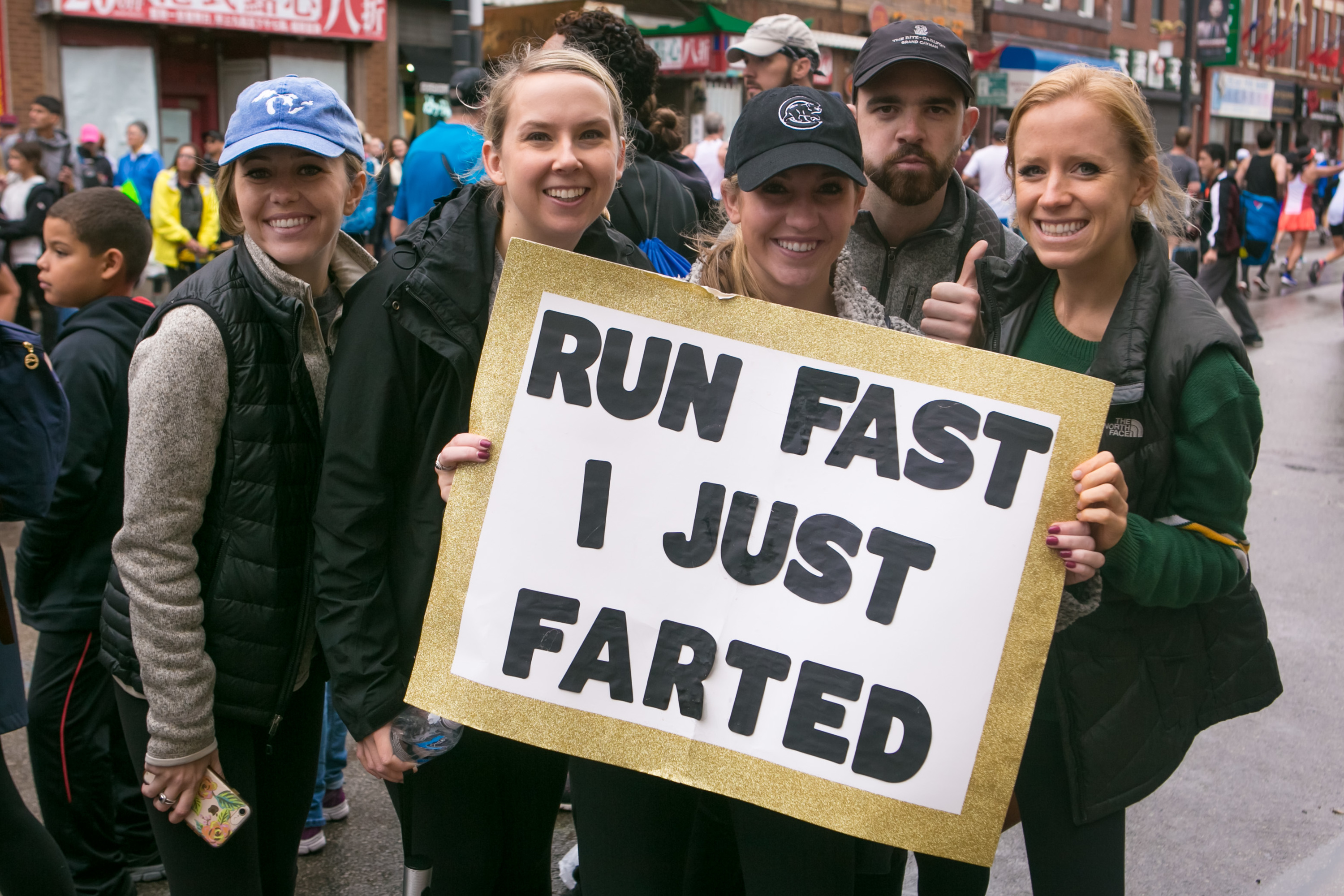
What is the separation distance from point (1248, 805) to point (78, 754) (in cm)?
343

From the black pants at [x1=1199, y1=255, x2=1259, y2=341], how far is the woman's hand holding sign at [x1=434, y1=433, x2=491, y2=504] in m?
11.8

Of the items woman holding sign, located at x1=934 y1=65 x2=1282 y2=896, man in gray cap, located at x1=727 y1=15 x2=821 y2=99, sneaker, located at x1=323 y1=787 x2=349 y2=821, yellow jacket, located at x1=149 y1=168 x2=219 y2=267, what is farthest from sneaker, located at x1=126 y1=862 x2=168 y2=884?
yellow jacket, located at x1=149 y1=168 x2=219 y2=267

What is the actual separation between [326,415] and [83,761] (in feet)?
4.67

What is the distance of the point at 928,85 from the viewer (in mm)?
2555

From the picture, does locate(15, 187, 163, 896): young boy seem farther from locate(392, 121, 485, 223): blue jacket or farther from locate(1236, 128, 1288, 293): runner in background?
locate(1236, 128, 1288, 293): runner in background

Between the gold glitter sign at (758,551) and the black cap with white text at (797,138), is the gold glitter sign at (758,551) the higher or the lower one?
the lower one

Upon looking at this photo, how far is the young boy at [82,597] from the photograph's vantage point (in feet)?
9.04

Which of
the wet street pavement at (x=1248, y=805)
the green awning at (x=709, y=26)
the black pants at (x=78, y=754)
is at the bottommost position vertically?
the wet street pavement at (x=1248, y=805)

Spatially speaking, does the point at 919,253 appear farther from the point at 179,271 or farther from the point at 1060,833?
the point at 179,271

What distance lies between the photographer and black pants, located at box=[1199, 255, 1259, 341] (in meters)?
12.2

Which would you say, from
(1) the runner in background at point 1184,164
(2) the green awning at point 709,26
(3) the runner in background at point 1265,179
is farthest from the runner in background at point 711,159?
(2) the green awning at point 709,26

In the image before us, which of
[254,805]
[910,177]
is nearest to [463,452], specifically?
[254,805]

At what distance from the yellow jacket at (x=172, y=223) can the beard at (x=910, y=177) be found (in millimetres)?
10011

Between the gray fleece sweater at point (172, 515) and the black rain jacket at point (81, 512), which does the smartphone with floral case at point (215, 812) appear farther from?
the black rain jacket at point (81, 512)
